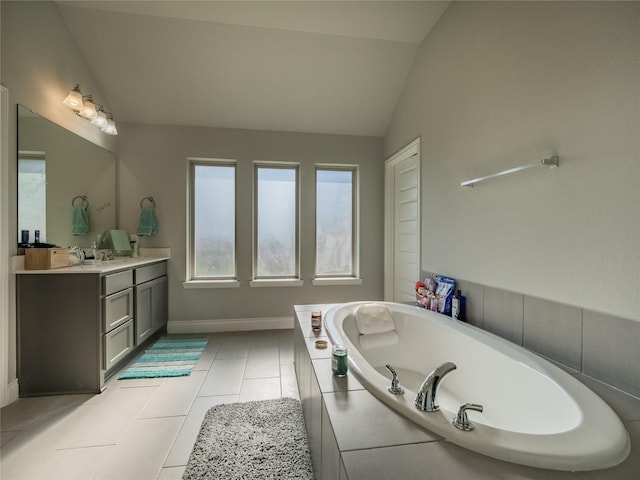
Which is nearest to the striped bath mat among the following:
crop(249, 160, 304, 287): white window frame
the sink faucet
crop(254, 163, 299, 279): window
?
crop(249, 160, 304, 287): white window frame

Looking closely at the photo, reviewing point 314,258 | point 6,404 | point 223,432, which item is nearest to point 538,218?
point 223,432

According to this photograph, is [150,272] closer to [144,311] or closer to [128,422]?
[144,311]

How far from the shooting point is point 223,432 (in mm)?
1430

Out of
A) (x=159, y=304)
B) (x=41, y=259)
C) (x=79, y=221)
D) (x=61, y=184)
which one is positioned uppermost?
(x=61, y=184)

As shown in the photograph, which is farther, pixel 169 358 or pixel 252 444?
pixel 169 358

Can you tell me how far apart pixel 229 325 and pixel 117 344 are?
1138 mm

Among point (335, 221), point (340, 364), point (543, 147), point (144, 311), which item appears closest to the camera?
point (340, 364)

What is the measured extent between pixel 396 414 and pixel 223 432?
40.7 inches

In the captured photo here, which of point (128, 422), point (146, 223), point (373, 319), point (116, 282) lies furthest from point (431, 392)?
point (146, 223)

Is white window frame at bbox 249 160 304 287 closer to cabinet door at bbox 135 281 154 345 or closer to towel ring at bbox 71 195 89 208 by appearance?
cabinet door at bbox 135 281 154 345

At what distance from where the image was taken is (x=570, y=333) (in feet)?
3.92

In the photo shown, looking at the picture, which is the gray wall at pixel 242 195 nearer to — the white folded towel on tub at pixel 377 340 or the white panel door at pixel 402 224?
the white panel door at pixel 402 224

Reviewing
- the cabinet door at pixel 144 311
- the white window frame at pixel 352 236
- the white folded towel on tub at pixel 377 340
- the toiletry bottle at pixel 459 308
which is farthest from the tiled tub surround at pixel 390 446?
the white window frame at pixel 352 236

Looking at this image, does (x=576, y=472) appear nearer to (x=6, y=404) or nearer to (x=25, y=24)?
(x=6, y=404)
